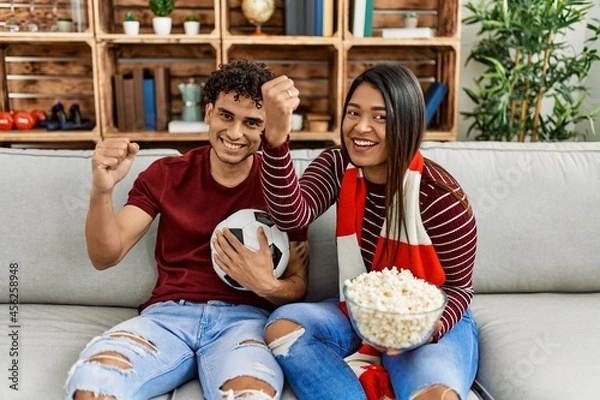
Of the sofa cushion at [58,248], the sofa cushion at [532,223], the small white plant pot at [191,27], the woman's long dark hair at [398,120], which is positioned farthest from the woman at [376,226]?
the small white plant pot at [191,27]

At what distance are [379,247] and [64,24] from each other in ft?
6.31

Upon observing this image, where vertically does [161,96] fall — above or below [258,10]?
below

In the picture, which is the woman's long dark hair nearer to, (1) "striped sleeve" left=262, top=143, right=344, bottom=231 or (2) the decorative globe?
(1) "striped sleeve" left=262, top=143, right=344, bottom=231

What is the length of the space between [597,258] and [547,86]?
120 cm

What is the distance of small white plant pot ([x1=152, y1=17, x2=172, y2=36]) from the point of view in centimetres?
267

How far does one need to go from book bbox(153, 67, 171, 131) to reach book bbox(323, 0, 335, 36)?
0.73 meters

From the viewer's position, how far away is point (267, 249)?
1.46 m

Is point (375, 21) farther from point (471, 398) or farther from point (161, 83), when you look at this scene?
point (471, 398)

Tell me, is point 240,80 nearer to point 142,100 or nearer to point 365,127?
point 365,127

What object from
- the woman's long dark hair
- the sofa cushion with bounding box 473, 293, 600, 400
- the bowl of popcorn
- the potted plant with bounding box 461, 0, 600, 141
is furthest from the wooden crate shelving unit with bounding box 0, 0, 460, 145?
the bowl of popcorn

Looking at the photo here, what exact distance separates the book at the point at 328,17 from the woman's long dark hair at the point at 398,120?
4.57 ft

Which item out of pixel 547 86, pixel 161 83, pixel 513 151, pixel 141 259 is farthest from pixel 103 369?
pixel 547 86

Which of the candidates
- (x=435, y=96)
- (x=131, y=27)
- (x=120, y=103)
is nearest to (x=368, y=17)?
(x=435, y=96)

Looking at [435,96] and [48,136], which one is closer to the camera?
[48,136]
